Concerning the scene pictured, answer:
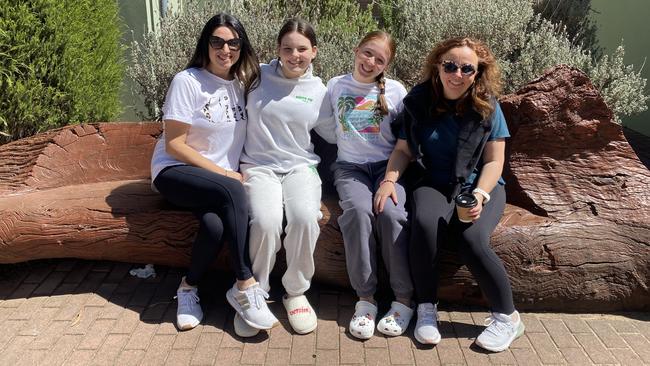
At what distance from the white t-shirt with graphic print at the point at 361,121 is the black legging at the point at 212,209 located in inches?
26.8

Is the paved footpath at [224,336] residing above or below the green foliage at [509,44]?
below

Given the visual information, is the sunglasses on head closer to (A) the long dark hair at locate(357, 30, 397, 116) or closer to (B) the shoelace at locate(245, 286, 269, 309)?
(A) the long dark hair at locate(357, 30, 397, 116)

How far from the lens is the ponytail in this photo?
129 inches

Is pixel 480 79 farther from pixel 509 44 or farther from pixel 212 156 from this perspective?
pixel 509 44

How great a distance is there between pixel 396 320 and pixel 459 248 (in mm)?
481

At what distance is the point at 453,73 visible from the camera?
292 centimetres

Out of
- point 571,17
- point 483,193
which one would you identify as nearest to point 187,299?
point 483,193

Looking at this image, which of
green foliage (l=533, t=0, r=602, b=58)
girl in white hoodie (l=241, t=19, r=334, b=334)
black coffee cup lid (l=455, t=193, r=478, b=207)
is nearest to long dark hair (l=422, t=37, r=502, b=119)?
black coffee cup lid (l=455, t=193, r=478, b=207)

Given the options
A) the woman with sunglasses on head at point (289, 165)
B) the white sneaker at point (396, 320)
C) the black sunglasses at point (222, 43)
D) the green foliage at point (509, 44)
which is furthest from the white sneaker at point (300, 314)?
the green foliage at point (509, 44)

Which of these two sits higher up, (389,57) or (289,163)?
(389,57)

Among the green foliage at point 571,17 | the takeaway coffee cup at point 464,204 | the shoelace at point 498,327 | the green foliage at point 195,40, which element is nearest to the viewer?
the takeaway coffee cup at point 464,204

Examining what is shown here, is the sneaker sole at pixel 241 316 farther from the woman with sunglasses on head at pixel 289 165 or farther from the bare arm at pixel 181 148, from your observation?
the bare arm at pixel 181 148

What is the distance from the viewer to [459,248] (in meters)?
2.95

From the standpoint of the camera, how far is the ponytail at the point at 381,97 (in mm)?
3270
